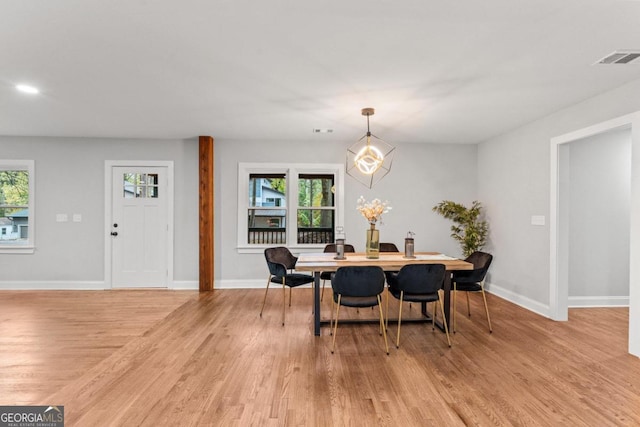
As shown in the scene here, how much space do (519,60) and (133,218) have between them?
5.94m

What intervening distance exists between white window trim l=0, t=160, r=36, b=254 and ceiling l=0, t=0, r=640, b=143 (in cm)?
125

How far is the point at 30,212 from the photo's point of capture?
584cm

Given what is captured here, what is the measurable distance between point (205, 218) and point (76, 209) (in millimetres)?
2299

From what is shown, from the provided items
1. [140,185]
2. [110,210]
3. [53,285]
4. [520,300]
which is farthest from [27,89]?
[520,300]

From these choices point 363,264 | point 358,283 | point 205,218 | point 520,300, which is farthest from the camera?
point 205,218

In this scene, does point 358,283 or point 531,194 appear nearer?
point 358,283

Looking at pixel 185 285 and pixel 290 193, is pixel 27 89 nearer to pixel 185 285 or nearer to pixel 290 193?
pixel 185 285

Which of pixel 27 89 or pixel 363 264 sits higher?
pixel 27 89

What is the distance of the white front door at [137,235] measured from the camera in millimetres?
5918

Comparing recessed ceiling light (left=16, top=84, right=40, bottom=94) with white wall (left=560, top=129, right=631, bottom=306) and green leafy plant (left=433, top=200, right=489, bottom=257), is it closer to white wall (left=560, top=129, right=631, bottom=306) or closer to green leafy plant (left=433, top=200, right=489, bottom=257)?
green leafy plant (left=433, top=200, right=489, bottom=257)

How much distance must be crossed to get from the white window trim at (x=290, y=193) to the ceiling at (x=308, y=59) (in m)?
1.28

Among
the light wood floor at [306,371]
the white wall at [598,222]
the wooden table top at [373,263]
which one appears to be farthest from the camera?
the white wall at [598,222]

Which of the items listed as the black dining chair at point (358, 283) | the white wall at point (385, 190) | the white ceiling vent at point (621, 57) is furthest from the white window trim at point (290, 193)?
the white ceiling vent at point (621, 57)

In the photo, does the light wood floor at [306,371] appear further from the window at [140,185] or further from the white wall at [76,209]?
the window at [140,185]
